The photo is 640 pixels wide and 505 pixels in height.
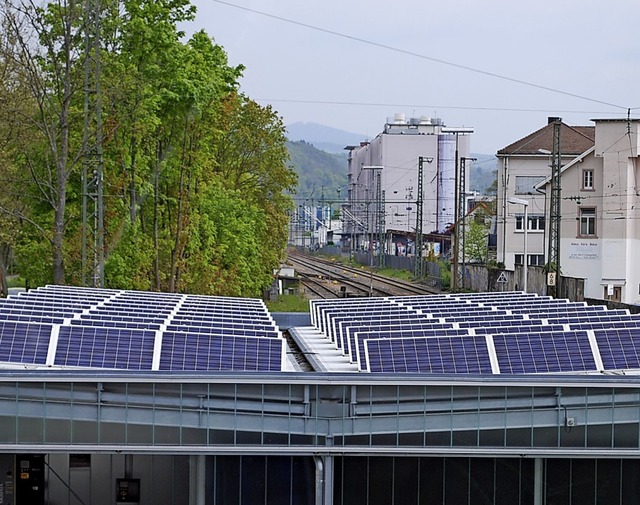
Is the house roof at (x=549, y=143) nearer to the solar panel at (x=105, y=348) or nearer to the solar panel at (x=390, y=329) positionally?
the solar panel at (x=390, y=329)

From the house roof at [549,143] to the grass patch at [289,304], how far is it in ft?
64.0

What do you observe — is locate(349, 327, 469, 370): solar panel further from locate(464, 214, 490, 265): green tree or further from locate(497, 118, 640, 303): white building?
locate(464, 214, 490, 265): green tree

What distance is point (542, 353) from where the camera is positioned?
88.1 ft

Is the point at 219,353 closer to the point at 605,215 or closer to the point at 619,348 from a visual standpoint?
the point at 619,348

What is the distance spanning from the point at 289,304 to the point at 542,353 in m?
39.5

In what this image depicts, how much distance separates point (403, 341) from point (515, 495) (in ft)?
13.0

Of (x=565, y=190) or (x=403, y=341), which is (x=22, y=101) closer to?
(x=403, y=341)

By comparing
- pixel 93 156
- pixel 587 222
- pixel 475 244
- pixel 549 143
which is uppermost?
pixel 549 143

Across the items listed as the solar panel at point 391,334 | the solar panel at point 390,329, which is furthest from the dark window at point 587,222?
the solar panel at point 391,334

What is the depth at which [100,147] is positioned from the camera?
46.1m

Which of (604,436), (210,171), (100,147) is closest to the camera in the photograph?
(604,436)

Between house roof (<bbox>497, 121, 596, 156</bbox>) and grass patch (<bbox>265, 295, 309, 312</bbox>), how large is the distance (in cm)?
1949

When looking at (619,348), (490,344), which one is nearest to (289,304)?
(619,348)

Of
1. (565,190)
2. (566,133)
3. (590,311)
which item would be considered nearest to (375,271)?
(566,133)
